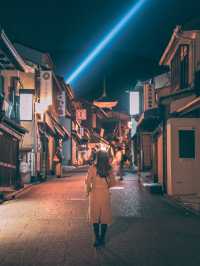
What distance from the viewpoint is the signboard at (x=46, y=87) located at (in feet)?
85.2

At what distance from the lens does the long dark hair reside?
8148 mm

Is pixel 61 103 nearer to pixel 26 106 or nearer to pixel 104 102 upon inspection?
pixel 26 106

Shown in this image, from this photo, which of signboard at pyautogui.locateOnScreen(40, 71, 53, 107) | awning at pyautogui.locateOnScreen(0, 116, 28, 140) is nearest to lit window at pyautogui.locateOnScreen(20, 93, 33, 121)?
signboard at pyautogui.locateOnScreen(40, 71, 53, 107)

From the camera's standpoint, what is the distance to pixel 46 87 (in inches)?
1043

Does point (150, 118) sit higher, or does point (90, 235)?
point (150, 118)

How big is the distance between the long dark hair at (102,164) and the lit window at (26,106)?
1592 cm

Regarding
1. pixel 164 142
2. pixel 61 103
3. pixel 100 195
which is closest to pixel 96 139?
pixel 61 103

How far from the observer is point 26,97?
923 inches

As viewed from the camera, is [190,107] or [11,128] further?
[11,128]

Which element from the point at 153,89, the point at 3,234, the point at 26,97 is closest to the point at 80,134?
the point at 153,89

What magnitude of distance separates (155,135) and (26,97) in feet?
26.3

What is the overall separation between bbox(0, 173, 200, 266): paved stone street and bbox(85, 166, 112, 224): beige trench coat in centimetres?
52

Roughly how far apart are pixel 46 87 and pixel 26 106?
340 centimetres

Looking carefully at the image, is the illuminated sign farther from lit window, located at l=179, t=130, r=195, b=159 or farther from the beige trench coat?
the beige trench coat
